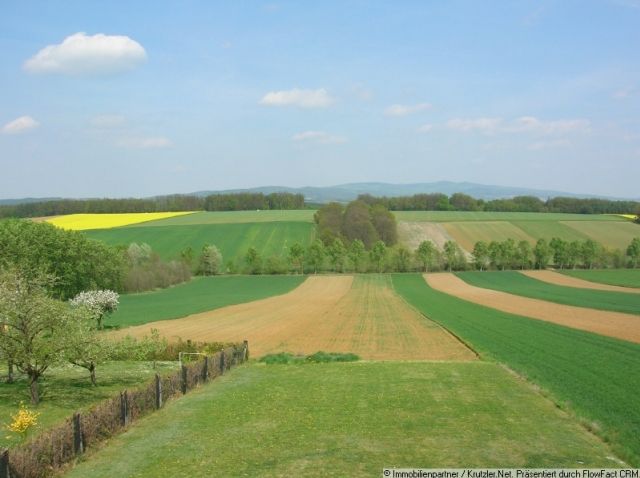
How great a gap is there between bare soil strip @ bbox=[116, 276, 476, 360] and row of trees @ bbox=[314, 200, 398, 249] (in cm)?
5324

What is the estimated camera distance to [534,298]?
69312 mm

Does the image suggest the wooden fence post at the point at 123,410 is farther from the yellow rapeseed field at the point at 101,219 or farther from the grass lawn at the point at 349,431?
the yellow rapeseed field at the point at 101,219

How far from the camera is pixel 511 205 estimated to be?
7293 inches

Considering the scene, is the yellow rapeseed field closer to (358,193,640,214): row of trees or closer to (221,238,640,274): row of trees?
(221,238,640,274): row of trees

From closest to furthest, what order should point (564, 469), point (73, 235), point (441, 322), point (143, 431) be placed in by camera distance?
1. point (564, 469)
2. point (143, 431)
3. point (441, 322)
4. point (73, 235)

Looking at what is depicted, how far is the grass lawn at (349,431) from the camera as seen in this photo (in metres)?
14.2

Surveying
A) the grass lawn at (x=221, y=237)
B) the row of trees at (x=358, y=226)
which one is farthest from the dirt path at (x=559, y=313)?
the grass lawn at (x=221, y=237)

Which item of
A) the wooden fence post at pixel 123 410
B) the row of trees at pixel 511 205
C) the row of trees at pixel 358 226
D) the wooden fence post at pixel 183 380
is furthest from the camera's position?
the row of trees at pixel 511 205

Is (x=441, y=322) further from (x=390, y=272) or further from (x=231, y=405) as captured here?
(x=390, y=272)

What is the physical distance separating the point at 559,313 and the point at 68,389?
43.3 metres

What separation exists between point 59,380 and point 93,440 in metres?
12.6

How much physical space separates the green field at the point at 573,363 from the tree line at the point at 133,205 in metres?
141

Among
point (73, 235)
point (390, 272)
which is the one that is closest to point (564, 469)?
point (73, 235)

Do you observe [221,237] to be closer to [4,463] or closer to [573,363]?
[573,363]
